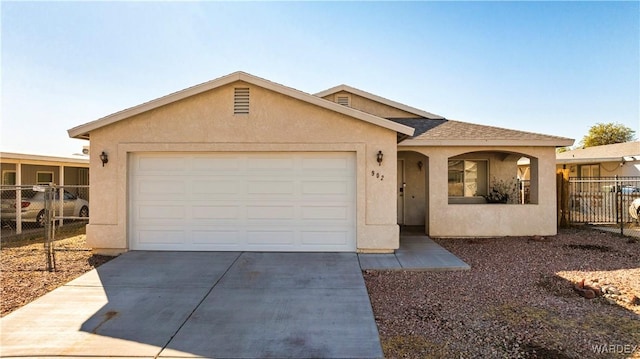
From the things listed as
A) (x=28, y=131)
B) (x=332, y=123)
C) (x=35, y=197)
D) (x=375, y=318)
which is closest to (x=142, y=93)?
(x=35, y=197)

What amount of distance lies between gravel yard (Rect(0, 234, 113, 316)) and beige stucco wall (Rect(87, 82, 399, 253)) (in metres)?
0.69

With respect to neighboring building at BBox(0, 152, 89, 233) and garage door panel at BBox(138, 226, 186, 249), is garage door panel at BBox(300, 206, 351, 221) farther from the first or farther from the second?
neighboring building at BBox(0, 152, 89, 233)

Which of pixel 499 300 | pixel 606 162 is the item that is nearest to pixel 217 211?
pixel 499 300

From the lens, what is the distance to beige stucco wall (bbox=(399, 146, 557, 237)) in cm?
1004

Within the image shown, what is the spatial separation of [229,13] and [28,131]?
2279 centimetres

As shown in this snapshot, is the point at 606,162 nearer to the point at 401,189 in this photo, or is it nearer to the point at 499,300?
the point at 401,189

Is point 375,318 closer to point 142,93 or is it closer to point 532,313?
point 532,313

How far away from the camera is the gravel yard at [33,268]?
17.5 ft

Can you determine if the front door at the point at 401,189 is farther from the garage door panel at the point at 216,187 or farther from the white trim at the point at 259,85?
the garage door panel at the point at 216,187

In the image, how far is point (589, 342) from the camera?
12.6ft

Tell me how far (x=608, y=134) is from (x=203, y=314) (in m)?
56.5

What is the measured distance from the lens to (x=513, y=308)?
484cm

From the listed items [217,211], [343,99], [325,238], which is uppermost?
[343,99]

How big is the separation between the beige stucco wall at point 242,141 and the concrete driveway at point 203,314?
1.47 meters
